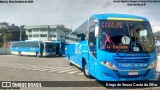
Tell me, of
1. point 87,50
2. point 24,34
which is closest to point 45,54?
point 87,50

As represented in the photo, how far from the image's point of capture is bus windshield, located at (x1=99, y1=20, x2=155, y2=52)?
30.5 ft

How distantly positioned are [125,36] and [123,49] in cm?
58

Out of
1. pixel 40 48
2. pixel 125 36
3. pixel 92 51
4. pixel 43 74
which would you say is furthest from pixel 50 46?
pixel 125 36

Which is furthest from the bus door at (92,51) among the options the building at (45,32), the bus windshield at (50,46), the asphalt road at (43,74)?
the building at (45,32)

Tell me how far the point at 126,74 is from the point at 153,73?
1.31 m

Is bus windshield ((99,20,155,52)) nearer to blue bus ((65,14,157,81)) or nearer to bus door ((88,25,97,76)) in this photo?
blue bus ((65,14,157,81))

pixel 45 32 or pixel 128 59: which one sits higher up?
pixel 45 32

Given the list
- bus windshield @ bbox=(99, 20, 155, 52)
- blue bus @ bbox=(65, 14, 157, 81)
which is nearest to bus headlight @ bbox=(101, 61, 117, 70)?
blue bus @ bbox=(65, 14, 157, 81)

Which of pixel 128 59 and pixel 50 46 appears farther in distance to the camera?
pixel 50 46

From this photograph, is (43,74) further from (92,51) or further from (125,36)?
(125,36)

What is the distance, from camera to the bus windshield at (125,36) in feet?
30.5

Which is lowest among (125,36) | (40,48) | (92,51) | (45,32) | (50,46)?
(40,48)

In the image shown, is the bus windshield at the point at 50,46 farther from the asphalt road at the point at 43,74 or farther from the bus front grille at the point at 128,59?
the bus front grille at the point at 128,59

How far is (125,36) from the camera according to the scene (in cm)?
946
